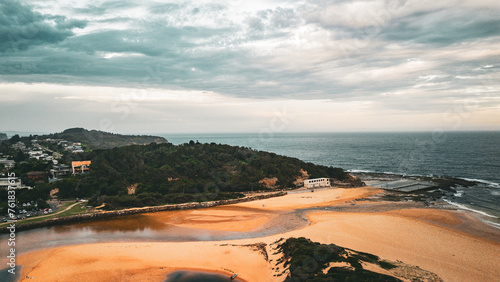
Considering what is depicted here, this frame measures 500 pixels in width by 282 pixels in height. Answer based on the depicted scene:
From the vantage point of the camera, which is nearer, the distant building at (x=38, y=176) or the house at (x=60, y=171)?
the distant building at (x=38, y=176)

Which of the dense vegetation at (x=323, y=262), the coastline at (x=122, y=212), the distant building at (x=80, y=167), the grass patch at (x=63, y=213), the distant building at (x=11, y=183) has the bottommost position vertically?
the coastline at (x=122, y=212)

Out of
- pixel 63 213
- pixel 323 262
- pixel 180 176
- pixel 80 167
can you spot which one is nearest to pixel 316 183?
pixel 180 176

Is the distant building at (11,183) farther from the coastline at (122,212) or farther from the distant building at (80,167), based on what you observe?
the coastline at (122,212)

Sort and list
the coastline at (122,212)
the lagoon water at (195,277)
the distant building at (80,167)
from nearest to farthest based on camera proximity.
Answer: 1. the lagoon water at (195,277)
2. the coastline at (122,212)
3. the distant building at (80,167)

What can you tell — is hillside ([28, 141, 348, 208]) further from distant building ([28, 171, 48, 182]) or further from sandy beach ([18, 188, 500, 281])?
sandy beach ([18, 188, 500, 281])

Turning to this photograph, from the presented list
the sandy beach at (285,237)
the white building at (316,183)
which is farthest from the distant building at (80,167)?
the white building at (316,183)
